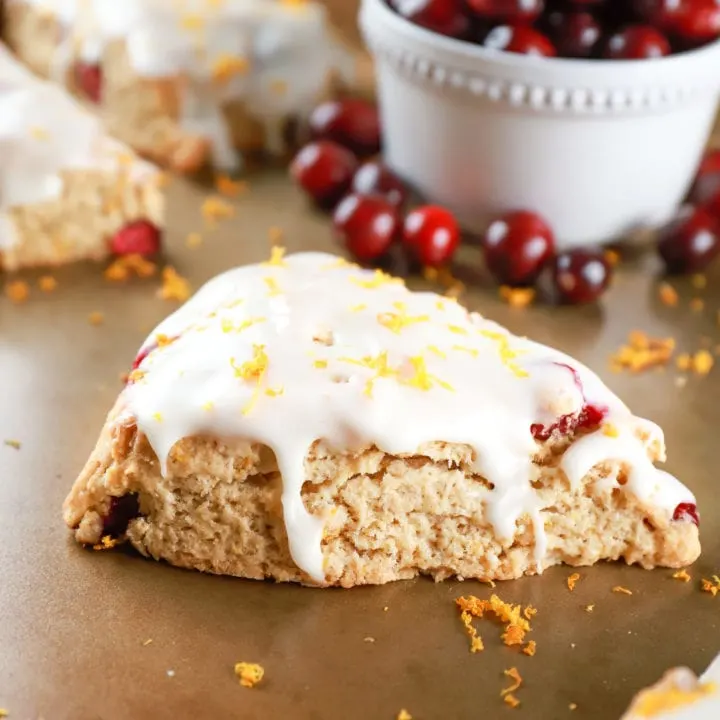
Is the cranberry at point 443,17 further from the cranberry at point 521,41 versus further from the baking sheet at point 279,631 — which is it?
the baking sheet at point 279,631

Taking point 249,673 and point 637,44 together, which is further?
point 637,44

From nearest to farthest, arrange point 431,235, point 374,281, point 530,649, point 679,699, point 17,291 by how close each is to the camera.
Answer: point 679,699 < point 530,649 < point 374,281 < point 17,291 < point 431,235

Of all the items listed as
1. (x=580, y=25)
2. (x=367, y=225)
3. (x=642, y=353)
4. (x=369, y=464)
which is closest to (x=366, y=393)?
(x=369, y=464)

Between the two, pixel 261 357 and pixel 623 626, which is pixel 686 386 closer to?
pixel 623 626

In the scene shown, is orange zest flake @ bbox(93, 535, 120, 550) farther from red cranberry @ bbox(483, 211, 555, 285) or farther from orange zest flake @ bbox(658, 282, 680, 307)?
orange zest flake @ bbox(658, 282, 680, 307)

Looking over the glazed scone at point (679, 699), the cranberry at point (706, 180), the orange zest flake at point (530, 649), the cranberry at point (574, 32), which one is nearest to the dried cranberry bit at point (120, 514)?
the orange zest flake at point (530, 649)

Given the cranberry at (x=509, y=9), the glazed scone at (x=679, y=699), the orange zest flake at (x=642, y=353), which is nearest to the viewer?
the glazed scone at (x=679, y=699)

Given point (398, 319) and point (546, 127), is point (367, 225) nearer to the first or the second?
point (546, 127)
